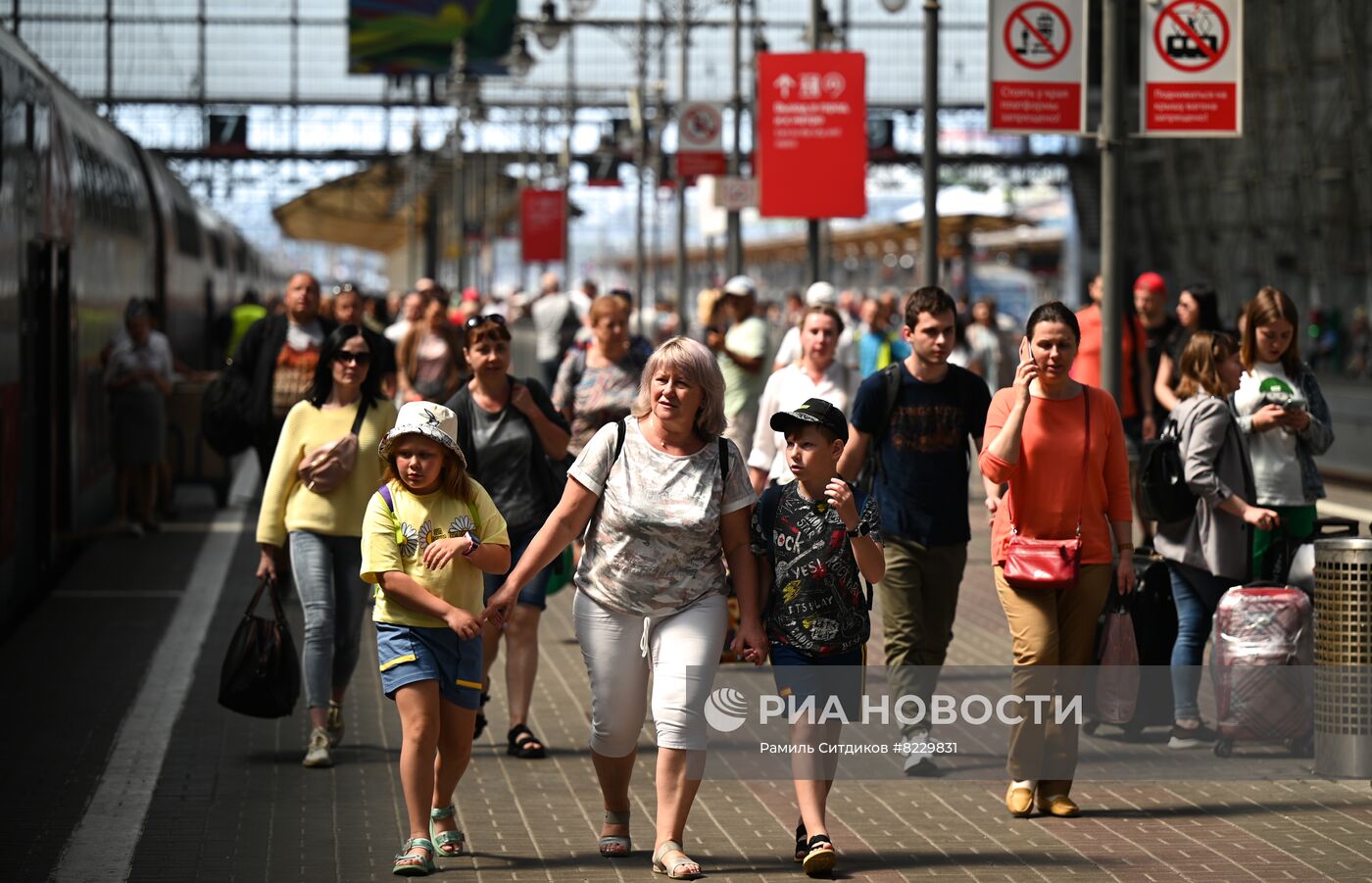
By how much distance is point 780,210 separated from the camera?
635 inches

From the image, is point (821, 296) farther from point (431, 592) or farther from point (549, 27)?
point (549, 27)

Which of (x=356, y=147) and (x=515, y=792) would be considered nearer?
(x=515, y=792)

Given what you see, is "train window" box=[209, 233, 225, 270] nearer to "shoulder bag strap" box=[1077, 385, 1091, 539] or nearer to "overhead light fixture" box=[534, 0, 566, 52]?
"overhead light fixture" box=[534, 0, 566, 52]

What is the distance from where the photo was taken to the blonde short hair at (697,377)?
6621 mm

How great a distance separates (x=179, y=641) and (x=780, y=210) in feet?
20.1

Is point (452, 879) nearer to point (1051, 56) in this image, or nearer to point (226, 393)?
point (226, 393)

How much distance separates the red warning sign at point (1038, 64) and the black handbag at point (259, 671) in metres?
5.05

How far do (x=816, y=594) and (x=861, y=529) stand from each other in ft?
0.79

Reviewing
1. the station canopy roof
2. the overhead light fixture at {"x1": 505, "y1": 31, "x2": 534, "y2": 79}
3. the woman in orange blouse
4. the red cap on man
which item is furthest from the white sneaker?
the station canopy roof

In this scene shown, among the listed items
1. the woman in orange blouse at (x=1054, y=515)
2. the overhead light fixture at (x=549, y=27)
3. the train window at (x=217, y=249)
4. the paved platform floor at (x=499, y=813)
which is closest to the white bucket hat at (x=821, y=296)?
the paved platform floor at (x=499, y=813)

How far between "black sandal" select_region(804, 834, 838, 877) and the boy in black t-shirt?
4 centimetres

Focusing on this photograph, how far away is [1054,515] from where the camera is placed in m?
7.65

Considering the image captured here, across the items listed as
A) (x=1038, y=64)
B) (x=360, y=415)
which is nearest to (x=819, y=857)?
(x=360, y=415)

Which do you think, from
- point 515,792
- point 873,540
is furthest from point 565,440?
point 873,540
